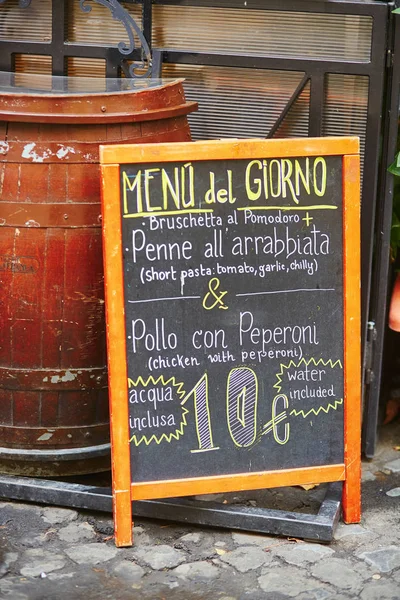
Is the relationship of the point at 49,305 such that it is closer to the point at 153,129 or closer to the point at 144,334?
the point at 144,334

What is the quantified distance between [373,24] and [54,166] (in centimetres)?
136

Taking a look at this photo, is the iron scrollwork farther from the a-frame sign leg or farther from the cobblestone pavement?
the cobblestone pavement

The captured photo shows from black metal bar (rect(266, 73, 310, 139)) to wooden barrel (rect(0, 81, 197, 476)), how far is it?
1.55 ft

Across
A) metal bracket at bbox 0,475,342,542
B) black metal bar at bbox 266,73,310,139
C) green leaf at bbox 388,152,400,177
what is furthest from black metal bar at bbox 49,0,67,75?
metal bracket at bbox 0,475,342,542

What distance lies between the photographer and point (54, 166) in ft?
10.4

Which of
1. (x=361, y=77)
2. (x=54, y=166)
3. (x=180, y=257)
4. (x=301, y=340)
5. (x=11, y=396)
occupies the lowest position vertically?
(x=11, y=396)

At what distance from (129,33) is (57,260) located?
1007mm

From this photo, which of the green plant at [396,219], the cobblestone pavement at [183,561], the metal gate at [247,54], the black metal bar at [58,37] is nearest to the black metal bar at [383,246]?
the metal gate at [247,54]

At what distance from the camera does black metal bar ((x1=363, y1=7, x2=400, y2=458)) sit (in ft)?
11.8

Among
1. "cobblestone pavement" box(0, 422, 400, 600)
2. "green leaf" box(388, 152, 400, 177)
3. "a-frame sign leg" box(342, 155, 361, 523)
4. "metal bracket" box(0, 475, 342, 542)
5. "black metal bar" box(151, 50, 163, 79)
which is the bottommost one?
"cobblestone pavement" box(0, 422, 400, 600)

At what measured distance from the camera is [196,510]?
10.8ft

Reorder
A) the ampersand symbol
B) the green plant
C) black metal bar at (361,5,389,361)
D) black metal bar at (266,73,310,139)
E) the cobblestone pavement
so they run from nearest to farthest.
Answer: the cobblestone pavement < the ampersand symbol < black metal bar at (361,5,389,361) < black metal bar at (266,73,310,139) < the green plant

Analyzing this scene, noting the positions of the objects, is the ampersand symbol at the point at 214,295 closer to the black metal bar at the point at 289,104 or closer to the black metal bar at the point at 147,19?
the black metal bar at the point at 289,104

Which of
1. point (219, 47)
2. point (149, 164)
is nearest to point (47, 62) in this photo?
point (219, 47)
